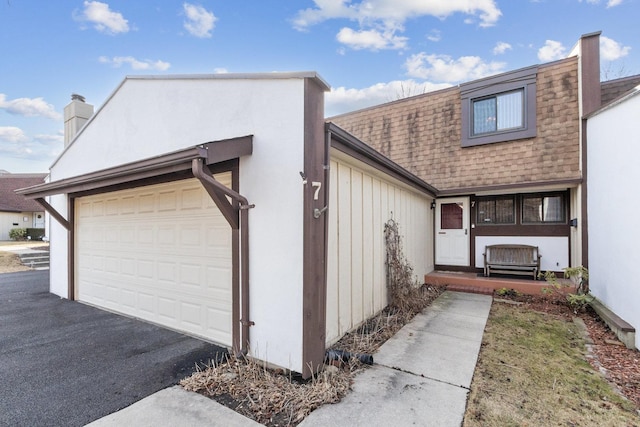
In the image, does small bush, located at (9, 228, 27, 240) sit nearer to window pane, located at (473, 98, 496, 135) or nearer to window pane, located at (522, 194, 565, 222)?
window pane, located at (473, 98, 496, 135)

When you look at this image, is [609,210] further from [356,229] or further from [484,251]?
[356,229]

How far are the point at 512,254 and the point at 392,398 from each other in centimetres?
651

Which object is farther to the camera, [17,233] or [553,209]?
[17,233]

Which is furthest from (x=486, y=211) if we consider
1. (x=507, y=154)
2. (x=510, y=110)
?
(x=510, y=110)

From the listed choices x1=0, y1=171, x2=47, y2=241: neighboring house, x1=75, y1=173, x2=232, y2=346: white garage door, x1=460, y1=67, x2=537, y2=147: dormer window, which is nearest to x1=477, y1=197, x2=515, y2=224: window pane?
→ x1=460, y1=67, x2=537, y2=147: dormer window

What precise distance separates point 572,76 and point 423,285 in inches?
232

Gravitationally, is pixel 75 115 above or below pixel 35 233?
above

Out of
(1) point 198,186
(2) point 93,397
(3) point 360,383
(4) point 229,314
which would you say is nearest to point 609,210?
(3) point 360,383

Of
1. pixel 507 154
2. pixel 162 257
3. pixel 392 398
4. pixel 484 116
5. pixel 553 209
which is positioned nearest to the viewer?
pixel 392 398

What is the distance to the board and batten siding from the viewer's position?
383 cm

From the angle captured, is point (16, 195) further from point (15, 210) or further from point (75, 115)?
point (75, 115)

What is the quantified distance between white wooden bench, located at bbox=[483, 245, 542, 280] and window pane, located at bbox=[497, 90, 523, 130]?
309 centimetres

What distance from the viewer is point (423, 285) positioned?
755 centimetres

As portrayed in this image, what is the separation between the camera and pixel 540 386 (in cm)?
295
